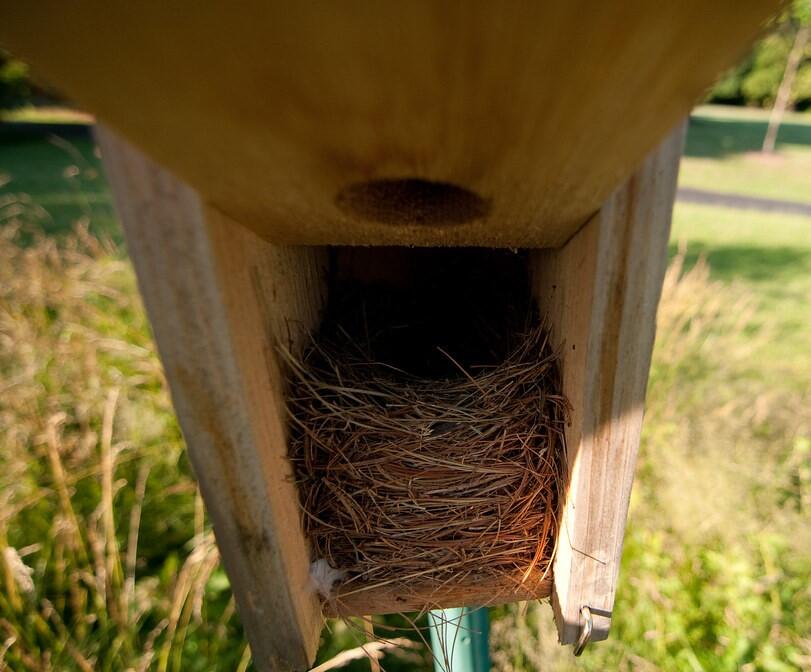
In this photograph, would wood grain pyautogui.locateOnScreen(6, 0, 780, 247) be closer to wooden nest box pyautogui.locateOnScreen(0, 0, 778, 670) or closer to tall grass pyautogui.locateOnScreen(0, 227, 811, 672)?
wooden nest box pyautogui.locateOnScreen(0, 0, 778, 670)

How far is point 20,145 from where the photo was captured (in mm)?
12336

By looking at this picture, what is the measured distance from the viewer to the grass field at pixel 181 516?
4.46 ft

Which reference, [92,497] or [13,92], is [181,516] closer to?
[92,497]

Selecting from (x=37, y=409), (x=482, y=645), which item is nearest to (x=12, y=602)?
(x=37, y=409)

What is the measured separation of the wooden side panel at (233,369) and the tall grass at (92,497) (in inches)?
28.8

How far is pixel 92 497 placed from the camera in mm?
1679

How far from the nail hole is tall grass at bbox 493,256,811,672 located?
55.5 inches

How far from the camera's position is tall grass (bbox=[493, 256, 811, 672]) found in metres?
1.46

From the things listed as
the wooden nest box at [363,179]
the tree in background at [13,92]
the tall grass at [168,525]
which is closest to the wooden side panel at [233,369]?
the wooden nest box at [363,179]

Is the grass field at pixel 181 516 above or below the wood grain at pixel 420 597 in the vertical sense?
below

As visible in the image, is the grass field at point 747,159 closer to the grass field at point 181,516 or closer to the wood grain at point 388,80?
the grass field at point 181,516

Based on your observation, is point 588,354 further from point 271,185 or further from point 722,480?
point 722,480

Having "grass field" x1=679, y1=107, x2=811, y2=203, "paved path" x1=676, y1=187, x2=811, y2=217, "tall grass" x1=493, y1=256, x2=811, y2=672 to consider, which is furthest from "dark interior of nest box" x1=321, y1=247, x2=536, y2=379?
"paved path" x1=676, y1=187, x2=811, y2=217

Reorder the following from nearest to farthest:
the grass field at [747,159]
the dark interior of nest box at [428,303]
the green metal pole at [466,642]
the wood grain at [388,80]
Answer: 1. the wood grain at [388,80]
2. the green metal pole at [466,642]
3. the dark interior of nest box at [428,303]
4. the grass field at [747,159]
